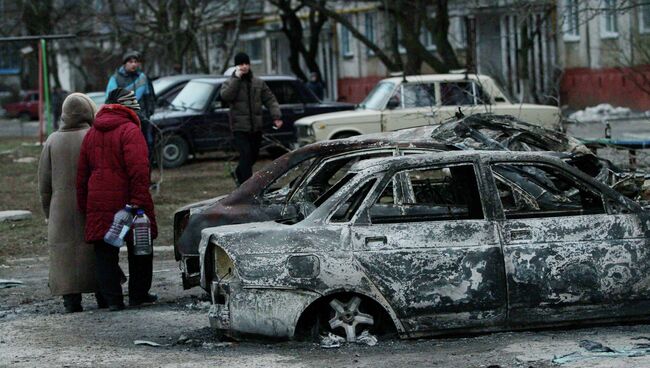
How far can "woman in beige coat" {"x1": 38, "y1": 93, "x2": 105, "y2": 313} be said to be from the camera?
10.2 m

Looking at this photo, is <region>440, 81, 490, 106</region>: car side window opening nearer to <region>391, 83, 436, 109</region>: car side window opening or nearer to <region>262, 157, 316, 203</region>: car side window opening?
<region>391, 83, 436, 109</region>: car side window opening

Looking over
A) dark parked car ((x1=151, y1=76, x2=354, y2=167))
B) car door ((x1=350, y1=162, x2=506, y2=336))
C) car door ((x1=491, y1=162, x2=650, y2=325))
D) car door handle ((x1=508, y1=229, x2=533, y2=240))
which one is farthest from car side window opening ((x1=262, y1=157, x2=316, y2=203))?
dark parked car ((x1=151, y1=76, x2=354, y2=167))

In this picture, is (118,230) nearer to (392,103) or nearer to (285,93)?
(392,103)

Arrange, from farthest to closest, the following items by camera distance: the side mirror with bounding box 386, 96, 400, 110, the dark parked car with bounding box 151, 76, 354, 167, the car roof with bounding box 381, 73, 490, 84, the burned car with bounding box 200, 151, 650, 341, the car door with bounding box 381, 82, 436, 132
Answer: the dark parked car with bounding box 151, 76, 354, 167, the side mirror with bounding box 386, 96, 400, 110, the car roof with bounding box 381, 73, 490, 84, the car door with bounding box 381, 82, 436, 132, the burned car with bounding box 200, 151, 650, 341

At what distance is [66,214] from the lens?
405 inches

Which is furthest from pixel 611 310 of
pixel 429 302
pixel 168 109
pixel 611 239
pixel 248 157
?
pixel 168 109

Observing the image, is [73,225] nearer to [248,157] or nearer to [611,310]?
[611,310]

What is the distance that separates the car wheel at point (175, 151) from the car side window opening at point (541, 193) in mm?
15281

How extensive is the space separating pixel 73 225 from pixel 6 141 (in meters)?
29.8

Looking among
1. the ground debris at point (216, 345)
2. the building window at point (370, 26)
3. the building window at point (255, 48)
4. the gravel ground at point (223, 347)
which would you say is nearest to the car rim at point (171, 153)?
the gravel ground at point (223, 347)

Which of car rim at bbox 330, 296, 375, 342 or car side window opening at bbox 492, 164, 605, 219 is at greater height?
car side window opening at bbox 492, 164, 605, 219

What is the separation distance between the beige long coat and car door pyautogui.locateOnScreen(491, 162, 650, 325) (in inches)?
141

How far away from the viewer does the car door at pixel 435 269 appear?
8.11 metres

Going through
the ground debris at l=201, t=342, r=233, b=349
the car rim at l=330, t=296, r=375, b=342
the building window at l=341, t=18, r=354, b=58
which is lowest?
the ground debris at l=201, t=342, r=233, b=349
